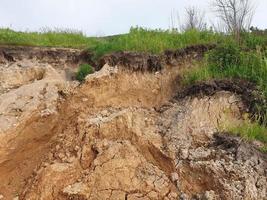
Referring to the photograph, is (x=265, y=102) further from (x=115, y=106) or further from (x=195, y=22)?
(x=195, y=22)

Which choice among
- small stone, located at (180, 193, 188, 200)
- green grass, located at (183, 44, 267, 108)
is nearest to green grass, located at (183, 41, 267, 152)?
green grass, located at (183, 44, 267, 108)

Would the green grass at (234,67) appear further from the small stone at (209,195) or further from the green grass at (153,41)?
the small stone at (209,195)

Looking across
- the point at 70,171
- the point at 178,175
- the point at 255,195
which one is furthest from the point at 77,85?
the point at 255,195

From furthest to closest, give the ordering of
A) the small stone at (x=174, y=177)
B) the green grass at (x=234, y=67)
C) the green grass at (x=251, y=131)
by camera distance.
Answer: the green grass at (x=234, y=67) < the green grass at (x=251, y=131) < the small stone at (x=174, y=177)

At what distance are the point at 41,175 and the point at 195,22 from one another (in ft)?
33.4

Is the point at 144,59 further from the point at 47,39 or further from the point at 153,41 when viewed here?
the point at 47,39

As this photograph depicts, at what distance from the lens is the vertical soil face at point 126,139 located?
5906 mm

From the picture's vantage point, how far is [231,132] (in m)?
6.31

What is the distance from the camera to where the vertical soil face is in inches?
233

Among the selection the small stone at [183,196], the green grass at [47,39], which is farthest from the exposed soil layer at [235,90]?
the green grass at [47,39]

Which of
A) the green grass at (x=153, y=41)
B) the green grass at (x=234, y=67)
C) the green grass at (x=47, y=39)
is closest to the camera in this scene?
the green grass at (x=234, y=67)

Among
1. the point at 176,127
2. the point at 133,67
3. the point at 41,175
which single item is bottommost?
the point at 41,175

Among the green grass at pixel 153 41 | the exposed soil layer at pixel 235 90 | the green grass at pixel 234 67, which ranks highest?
the green grass at pixel 153 41

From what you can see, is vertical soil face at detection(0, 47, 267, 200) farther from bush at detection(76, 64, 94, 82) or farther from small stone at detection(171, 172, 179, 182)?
bush at detection(76, 64, 94, 82)
